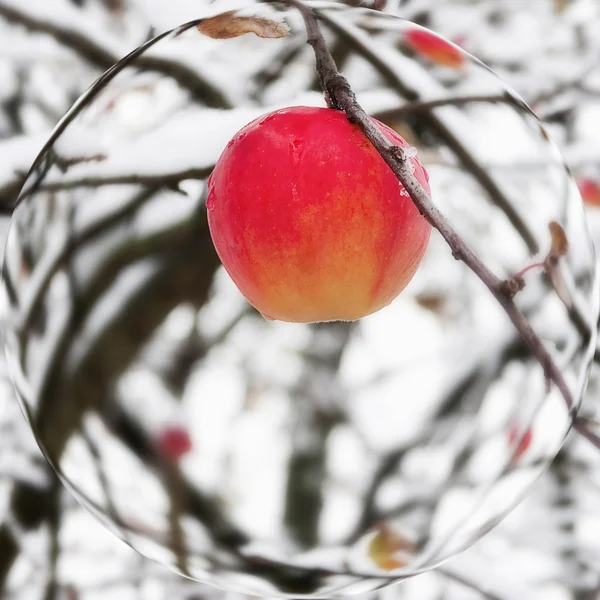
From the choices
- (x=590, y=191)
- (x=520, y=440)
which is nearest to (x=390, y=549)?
(x=520, y=440)

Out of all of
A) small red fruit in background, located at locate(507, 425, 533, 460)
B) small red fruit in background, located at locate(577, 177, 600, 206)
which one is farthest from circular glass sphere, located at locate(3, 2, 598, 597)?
small red fruit in background, located at locate(577, 177, 600, 206)

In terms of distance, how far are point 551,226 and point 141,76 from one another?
0.44 meters

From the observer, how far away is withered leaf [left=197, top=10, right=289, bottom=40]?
1.74ft

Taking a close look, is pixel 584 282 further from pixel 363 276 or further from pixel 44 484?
pixel 44 484

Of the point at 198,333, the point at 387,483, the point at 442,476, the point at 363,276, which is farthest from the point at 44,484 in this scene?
the point at 363,276

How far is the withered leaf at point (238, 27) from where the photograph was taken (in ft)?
1.74

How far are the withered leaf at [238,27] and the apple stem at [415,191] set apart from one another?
29 millimetres

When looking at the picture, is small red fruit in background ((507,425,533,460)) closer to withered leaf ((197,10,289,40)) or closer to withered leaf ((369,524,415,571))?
withered leaf ((369,524,415,571))

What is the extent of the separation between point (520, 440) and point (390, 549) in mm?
191

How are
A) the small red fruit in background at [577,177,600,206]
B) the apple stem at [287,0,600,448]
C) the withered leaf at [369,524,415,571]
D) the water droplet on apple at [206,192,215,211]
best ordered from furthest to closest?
the small red fruit in background at [577,177,600,206]
the withered leaf at [369,524,415,571]
the water droplet on apple at [206,192,215,211]
the apple stem at [287,0,600,448]

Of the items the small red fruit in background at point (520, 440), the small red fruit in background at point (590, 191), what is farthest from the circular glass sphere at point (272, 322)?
the small red fruit in background at point (590, 191)

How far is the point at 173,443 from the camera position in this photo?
0.72m

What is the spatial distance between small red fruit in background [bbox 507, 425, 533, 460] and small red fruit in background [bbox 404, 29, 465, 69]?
38cm

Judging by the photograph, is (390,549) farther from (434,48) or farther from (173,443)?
(434,48)
